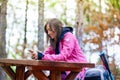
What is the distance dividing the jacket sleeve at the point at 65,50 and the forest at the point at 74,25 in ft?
13.6

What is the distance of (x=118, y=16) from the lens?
385 inches

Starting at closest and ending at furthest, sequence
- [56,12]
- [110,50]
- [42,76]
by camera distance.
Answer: [42,76] → [110,50] → [56,12]

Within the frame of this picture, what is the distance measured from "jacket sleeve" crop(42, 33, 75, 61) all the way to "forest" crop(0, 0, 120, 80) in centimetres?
414

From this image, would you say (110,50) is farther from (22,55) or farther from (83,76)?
(83,76)

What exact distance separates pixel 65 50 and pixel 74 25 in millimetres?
7751

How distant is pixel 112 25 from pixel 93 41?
2.66ft

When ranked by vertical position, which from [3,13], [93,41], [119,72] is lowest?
[119,72]

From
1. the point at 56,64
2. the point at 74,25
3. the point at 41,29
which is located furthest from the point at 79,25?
the point at 74,25

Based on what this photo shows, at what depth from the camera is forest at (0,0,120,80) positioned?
9.79m

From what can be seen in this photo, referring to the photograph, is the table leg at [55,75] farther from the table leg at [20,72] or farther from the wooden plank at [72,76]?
the table leg at [20,72]

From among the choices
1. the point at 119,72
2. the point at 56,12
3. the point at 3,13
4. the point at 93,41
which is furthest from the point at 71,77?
the point at 56,12

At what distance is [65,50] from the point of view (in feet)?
10.3

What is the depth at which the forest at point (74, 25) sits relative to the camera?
Result: 9.79 m

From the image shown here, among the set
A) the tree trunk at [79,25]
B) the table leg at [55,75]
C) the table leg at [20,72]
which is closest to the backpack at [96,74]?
the table leg at [55,75]
